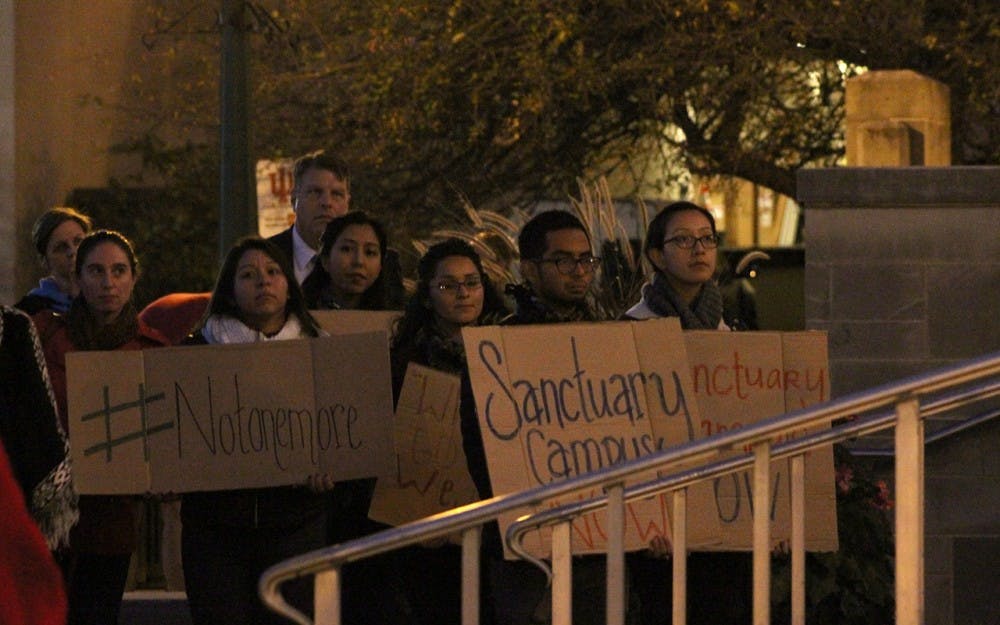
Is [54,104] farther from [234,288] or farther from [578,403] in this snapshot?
[578,403]

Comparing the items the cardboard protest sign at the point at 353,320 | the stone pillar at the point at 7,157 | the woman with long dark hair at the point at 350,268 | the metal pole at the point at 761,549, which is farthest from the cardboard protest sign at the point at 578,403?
the stone pillar at the point at 7,157

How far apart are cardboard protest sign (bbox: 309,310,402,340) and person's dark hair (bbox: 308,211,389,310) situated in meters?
0.20

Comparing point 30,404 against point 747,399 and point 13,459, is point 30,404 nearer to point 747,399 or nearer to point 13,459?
point 13,459

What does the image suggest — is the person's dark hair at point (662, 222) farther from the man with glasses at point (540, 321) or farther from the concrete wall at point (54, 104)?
the concrete wall at point (54, 104)

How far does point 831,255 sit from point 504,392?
3.86 metres

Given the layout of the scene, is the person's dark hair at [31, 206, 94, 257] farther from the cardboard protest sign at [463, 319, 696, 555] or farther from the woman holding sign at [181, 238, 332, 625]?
the cardboard protest sign at [463, 319, 696, 555]

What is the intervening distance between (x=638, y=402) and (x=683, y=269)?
61 cm

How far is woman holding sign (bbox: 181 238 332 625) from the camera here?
6.16 m

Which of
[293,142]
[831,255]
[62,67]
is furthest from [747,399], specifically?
[62,67]

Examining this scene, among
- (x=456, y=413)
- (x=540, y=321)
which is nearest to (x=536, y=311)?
(x=540, y=321)

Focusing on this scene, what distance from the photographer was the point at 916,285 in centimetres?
920

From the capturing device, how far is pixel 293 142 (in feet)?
52.9

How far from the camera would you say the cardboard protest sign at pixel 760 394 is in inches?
233

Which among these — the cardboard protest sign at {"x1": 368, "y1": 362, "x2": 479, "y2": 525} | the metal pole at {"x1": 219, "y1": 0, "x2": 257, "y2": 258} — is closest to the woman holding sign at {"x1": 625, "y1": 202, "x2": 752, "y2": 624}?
the cardboard protest sign at {"x1": 368, "y1": 362, "x2": 479, "y2": 525}
